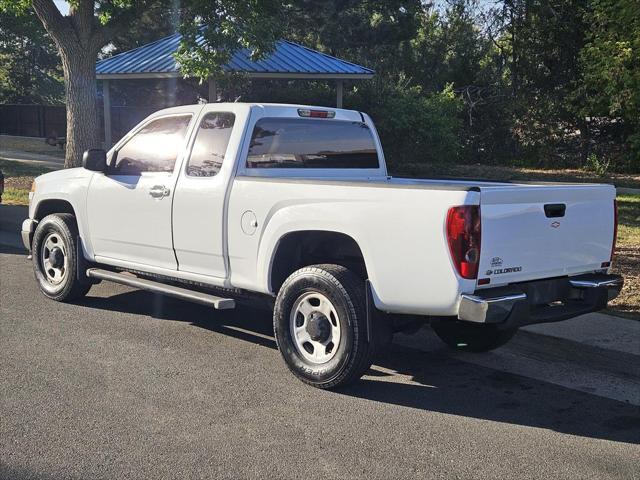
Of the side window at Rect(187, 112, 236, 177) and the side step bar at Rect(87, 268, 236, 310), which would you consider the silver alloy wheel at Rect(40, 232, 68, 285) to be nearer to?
the side step bar at Rect(87, 268, 236, 310)

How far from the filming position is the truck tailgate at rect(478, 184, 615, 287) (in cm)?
479

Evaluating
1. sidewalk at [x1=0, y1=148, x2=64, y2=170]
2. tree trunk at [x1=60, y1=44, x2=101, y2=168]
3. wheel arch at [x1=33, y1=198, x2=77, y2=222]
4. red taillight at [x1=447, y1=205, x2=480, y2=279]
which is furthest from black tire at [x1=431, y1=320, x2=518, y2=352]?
sidewalk at [x1=0, y1=148, x2=64, y2=170]

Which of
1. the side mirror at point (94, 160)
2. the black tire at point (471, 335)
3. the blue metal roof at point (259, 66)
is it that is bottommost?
the black tire at point (471, 335)

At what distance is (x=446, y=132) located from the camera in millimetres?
23250

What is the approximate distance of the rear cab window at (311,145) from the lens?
6.35 meters

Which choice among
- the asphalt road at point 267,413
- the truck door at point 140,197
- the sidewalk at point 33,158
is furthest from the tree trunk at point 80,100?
the asphalt road at point 267,413

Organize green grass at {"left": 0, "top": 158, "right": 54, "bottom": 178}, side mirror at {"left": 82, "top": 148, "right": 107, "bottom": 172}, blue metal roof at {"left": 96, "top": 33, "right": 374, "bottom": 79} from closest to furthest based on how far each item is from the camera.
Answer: side mirror at {"left": 82, "top": 148, "right": 107, "bottom": 172}, green grass at {"left": 0, "top": 158, "right": 54, "bottom": 178}, blue metal roof at {"left": 96, "top": 33, "right": 374, "bottom": 79}

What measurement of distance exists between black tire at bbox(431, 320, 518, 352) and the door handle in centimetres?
244

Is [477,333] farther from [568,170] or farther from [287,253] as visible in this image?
[568,170]

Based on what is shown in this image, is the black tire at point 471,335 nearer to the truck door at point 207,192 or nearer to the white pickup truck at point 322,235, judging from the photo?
the white pickup truck at point 322,235

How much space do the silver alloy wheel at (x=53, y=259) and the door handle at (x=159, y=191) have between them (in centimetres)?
156

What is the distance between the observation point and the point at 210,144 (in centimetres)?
640

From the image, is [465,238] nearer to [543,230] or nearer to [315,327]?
[543,230]

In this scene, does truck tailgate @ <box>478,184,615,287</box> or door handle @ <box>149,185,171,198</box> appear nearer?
truck tailgate @ <box>478,184,615,287</box>
